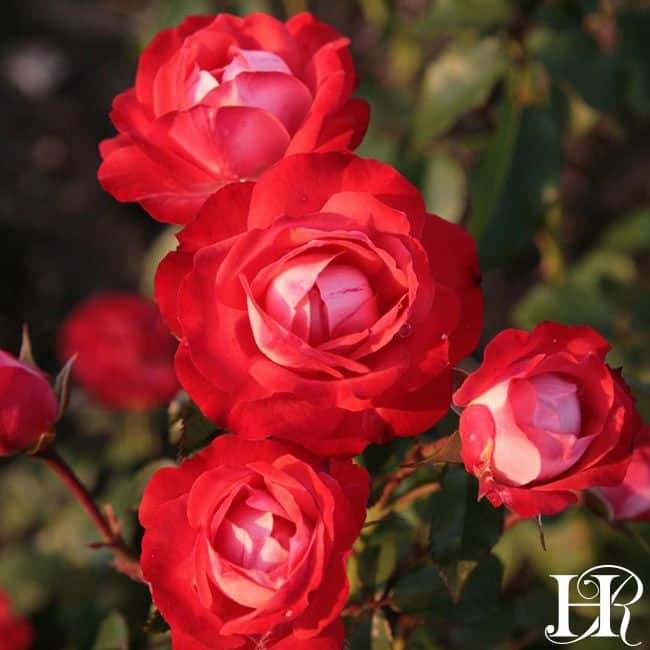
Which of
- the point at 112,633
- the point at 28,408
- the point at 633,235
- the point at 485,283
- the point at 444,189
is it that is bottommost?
the point at 485,283

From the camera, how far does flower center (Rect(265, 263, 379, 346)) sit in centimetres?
64

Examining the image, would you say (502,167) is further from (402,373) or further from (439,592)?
(402,373)

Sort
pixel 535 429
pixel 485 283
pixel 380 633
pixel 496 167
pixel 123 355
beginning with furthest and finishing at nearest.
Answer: pixel 485 283 < pixel 123 355 < pixel 496 167 < pixel 380 633 < pixel 535 429

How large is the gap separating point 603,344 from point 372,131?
1.02m

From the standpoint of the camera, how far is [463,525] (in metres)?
0.81

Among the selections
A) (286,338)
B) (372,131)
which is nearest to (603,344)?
(286,338)

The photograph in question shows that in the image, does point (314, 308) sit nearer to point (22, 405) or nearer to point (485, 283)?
point (22, 405)

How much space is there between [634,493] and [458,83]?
746mm

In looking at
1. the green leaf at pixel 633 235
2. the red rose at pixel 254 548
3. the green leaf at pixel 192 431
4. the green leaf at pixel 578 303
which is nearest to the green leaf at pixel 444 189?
the green leaf at pixel 578 303

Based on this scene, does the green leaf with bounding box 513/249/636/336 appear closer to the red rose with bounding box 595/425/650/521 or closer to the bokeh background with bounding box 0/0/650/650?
the bokeh background with bounding box 0/0/650/650

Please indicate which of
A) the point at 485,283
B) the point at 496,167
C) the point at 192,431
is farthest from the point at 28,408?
the point at 485,283

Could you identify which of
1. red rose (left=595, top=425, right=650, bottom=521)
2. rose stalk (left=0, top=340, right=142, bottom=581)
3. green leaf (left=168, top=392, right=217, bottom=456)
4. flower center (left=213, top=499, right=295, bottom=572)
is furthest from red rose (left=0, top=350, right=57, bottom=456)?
red rose (left=595, top=425, right=650, bottom=521)

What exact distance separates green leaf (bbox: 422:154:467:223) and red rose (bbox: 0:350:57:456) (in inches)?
28.6

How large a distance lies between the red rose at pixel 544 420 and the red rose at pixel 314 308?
0.04 m
